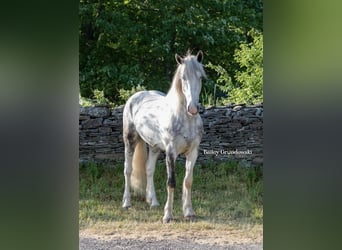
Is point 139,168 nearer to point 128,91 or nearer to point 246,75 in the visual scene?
point 128,91

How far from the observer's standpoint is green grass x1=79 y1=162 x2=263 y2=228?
4.21 metres

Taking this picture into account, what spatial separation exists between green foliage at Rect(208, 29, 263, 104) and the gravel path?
1096 millimetres

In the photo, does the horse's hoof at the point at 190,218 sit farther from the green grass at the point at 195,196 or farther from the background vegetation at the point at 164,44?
the background vegetation at the point at 164,44

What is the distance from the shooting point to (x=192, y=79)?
4262 mm

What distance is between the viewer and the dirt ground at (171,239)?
4.20 metres

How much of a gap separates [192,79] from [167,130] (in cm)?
44

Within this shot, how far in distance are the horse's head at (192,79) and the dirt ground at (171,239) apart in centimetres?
92

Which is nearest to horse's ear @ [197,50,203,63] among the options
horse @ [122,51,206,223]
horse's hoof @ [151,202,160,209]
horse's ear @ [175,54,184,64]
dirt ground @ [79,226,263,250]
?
horse @ [122,51,206,223]

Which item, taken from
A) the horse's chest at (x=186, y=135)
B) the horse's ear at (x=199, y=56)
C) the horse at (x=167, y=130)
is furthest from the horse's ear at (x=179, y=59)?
the horse's chest at (x=186, y=135)
